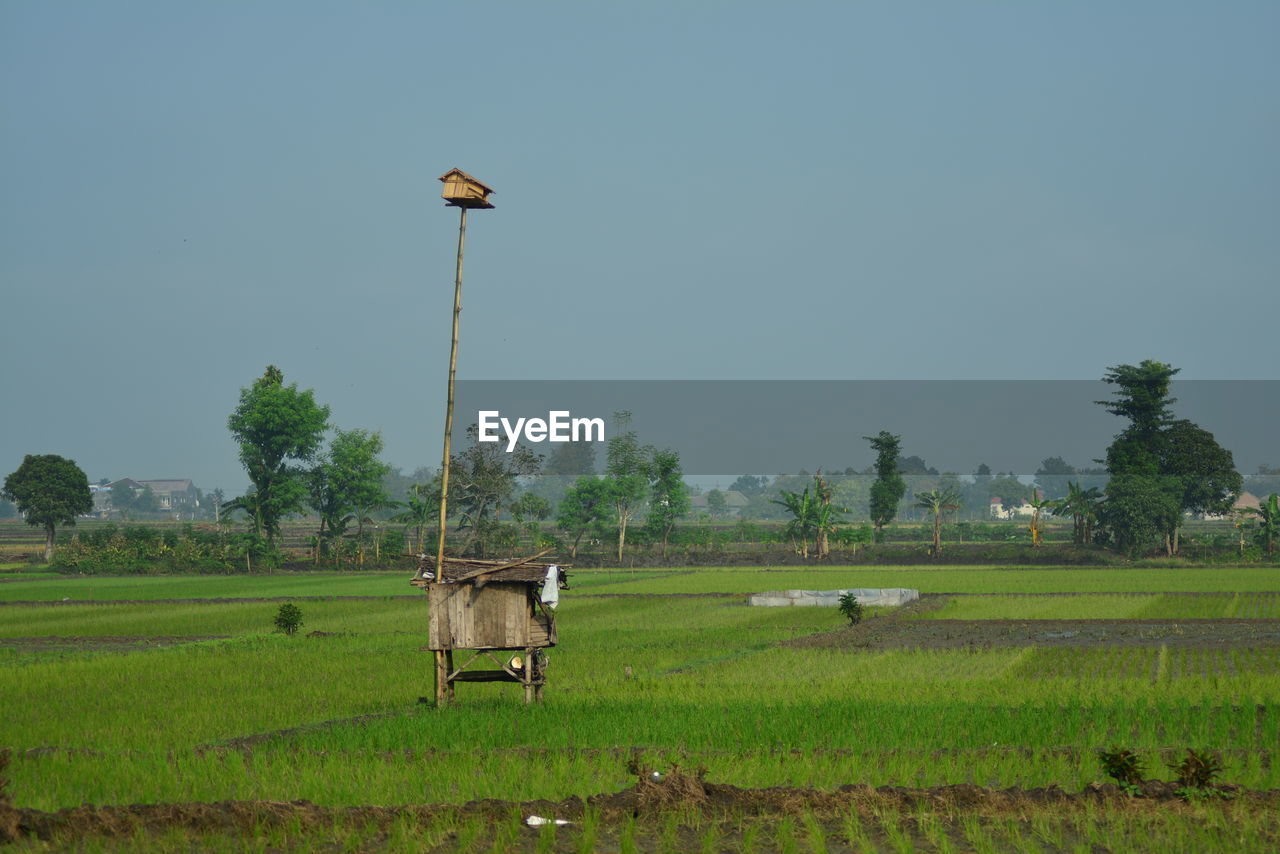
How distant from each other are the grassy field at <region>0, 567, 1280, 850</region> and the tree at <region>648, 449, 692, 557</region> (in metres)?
42.1

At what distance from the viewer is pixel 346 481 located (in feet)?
236

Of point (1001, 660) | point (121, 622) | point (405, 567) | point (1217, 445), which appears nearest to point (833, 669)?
point (1001, 660)

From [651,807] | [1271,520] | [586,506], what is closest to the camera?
[651,807]

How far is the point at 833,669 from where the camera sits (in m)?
21.1

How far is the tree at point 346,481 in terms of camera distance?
72.0 m

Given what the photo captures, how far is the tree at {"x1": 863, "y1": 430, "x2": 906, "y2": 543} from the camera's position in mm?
76688

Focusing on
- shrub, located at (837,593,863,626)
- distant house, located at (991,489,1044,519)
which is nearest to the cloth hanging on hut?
shrub, located at (837,593,863,626)

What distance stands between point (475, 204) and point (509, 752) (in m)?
7.18

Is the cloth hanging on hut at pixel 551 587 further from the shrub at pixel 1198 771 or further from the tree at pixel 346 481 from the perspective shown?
the tree at pixel 346 481

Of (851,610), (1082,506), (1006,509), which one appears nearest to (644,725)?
(851,610)

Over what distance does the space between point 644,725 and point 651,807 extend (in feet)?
15.5

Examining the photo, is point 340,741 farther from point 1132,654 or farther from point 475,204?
point 1132,654

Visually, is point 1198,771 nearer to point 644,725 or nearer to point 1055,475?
point 644,725

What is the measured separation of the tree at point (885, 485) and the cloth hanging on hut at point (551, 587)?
6092 cm
